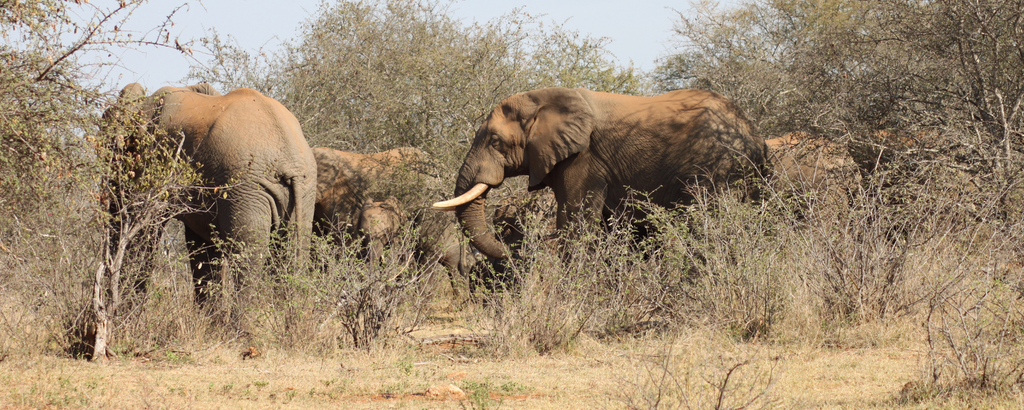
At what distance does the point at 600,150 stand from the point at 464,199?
1.62m

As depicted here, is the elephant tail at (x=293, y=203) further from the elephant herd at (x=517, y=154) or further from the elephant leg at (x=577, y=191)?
the elephant leg at (x=577, y=191)

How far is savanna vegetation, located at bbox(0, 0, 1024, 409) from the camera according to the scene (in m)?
6.29

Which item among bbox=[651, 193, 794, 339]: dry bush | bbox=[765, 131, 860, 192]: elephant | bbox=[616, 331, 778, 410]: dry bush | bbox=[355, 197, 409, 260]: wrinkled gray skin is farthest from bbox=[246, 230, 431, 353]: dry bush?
bbox=[355, 197, 409, 260]: wrinkled gray skin

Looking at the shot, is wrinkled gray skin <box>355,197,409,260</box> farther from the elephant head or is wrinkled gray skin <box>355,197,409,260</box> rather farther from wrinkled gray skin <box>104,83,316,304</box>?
wrinkled gray skin <box>104,83,316,304</box>

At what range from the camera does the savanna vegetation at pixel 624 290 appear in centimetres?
629

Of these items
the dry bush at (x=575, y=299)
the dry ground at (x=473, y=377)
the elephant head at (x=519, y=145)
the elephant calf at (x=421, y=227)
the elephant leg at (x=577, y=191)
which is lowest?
the dry ground at (x=473, y=377)

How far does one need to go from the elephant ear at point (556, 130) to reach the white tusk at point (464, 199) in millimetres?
599

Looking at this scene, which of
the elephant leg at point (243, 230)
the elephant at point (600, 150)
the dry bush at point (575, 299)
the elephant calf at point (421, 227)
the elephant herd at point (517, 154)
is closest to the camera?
the dry bush at point (575, 299)

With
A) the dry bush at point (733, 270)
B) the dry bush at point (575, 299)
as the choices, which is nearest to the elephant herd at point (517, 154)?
the dry bush at point (733, 270)

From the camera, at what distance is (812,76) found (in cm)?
1154

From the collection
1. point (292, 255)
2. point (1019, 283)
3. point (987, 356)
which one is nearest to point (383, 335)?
point (292, 255)

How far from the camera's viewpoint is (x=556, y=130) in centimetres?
1061

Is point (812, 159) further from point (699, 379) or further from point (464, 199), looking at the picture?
point (699, 379)

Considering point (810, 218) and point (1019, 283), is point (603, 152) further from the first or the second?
point (1019, 283)
